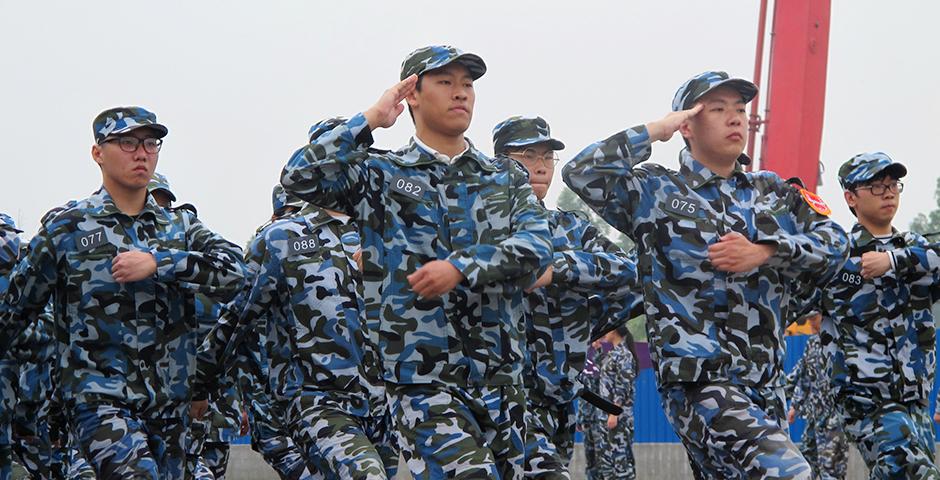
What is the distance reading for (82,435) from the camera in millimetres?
7949

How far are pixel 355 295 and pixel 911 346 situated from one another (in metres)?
3.75

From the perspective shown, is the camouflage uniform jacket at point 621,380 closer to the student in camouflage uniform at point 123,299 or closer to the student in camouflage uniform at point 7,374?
the student in camouflage uniform at point 7,374

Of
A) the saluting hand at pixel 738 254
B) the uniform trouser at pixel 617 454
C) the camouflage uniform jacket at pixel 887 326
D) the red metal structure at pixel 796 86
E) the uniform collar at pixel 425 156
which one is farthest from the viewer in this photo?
the red metal structure at pixel 796 86

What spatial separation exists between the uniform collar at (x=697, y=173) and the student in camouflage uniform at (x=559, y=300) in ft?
4.64

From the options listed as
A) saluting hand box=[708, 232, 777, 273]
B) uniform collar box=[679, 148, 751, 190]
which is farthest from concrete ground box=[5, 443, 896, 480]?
saluting hand box=[708, 232, 777, 273]

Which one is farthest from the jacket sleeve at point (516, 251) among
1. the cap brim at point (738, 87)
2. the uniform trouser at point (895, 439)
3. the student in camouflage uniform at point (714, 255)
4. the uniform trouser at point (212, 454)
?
the uniform trouser at point (212, 454)

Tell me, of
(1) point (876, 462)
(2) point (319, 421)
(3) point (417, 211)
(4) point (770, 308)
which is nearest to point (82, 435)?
(2) point (319, 421)

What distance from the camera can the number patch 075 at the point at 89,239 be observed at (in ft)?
26.6

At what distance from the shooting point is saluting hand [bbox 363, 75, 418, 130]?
20.8 ft

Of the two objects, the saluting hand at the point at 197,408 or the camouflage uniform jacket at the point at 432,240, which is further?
the saluting hand at the point at 197,408

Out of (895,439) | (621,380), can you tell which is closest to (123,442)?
(895,439)

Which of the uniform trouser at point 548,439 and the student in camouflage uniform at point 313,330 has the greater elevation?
the student in camouflage uniform at point 313,330

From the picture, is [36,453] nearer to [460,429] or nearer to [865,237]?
[460,429]

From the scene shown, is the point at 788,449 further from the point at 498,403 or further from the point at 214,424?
the point at 214,424
